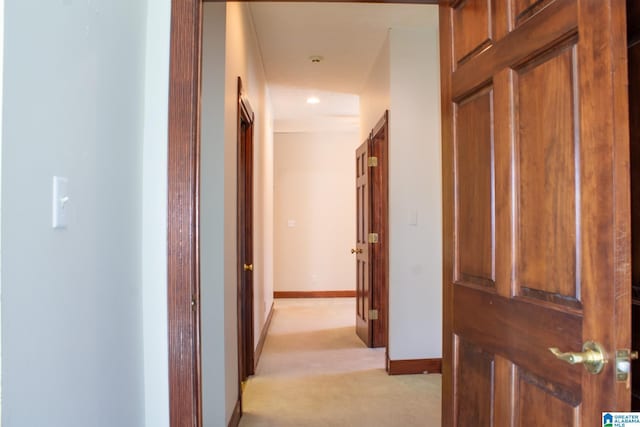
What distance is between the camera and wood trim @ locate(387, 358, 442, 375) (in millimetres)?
3520

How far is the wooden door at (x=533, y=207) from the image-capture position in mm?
911

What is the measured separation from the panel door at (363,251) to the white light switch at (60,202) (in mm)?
3616

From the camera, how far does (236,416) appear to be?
260 centimetres

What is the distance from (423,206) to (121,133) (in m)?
2.71

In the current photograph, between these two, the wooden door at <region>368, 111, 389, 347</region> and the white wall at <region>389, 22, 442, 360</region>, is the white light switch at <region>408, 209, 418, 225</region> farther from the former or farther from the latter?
the wooden door at <region>368, 111, 389, 347</region>

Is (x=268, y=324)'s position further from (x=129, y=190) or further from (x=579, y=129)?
(x=579, y=129)

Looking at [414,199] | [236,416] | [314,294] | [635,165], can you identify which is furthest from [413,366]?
[314,294]

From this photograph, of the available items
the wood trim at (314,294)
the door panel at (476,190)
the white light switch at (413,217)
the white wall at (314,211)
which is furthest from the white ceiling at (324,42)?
the wood trim at (314,294)

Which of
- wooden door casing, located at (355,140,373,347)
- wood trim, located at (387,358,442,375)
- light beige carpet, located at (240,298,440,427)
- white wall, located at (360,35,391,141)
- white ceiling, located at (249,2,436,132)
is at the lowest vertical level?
light beige carpet, located at (240,298,440,427)

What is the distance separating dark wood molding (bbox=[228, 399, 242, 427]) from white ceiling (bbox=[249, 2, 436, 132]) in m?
2.59

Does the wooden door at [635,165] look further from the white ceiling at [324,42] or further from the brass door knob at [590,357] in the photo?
the white ceiling at [324,42]

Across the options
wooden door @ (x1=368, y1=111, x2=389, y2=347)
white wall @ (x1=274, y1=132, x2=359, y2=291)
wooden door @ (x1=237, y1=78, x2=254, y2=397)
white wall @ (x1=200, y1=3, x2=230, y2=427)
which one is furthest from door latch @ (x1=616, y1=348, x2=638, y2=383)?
white wall @ (x1=274, y1=132, x2=359, y2=291)

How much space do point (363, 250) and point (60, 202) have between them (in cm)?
384

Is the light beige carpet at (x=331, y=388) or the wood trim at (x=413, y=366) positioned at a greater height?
the wood trim at (x=413, y=366)
